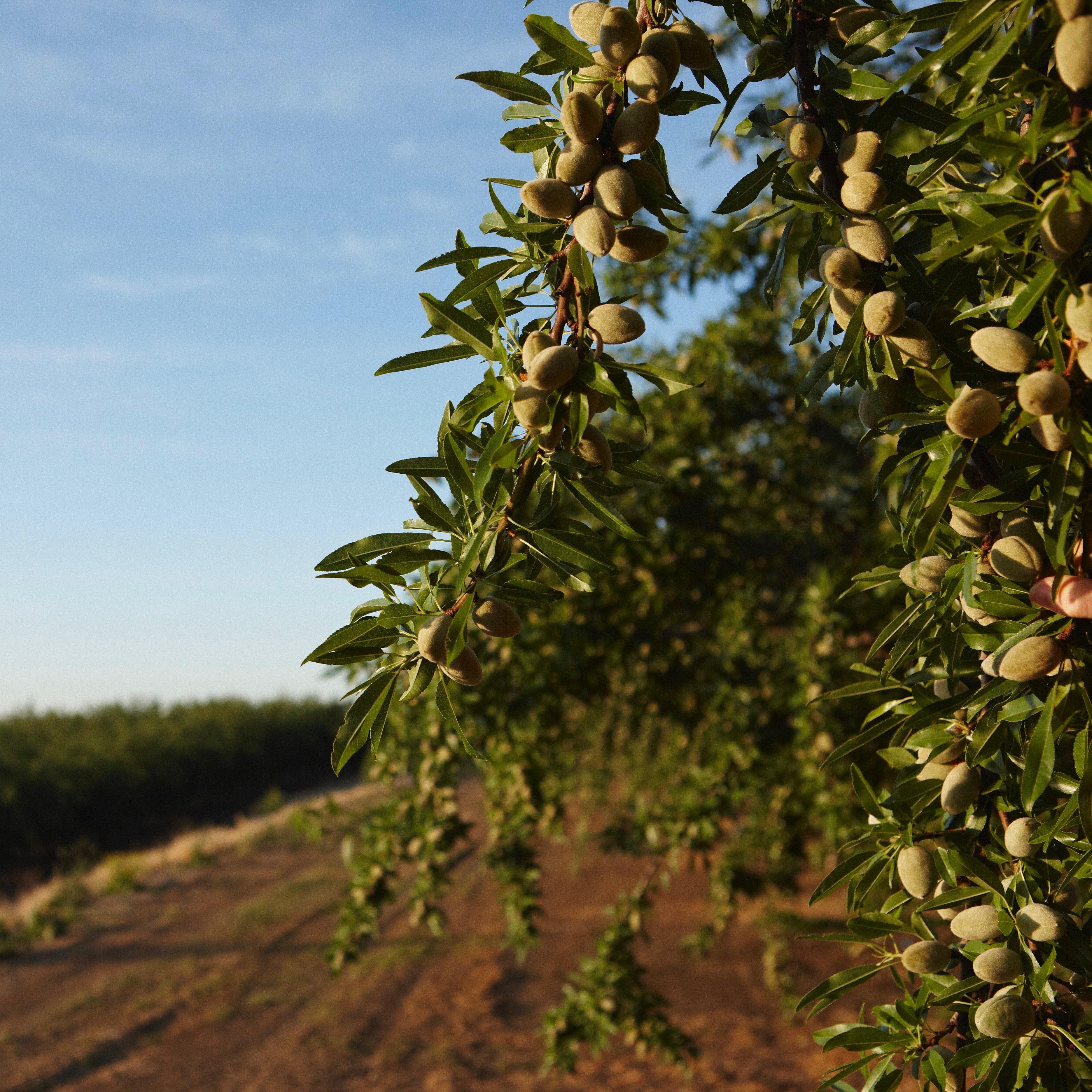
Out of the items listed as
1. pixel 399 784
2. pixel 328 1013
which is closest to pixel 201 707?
pixel 328 1013

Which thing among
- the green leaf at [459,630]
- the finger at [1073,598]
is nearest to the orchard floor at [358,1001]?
the green leaf at [459,630]

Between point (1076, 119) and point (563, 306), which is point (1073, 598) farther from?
point (563, 306)

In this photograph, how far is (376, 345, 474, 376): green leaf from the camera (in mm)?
856

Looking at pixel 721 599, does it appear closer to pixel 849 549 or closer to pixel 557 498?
pixel 849 549

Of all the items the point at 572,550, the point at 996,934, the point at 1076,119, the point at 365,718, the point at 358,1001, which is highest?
the point at 1076,119

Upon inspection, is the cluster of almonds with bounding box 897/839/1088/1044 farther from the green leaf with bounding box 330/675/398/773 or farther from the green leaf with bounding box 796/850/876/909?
the green leaf with bounding box 330/675/398/773

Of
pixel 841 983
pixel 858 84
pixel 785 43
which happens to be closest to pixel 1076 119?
pixel 858 84

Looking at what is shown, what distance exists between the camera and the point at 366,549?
83 centimetres

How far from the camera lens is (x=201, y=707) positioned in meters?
21.8

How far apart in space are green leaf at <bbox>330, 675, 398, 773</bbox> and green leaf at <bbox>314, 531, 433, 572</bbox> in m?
0.11

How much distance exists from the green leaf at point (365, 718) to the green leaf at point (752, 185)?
1.80 ft

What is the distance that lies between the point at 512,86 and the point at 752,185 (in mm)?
253

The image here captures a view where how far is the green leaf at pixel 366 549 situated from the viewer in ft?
2.70

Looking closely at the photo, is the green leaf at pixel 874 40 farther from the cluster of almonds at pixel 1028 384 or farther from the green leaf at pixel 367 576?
the green leaf at pixel 367 576
